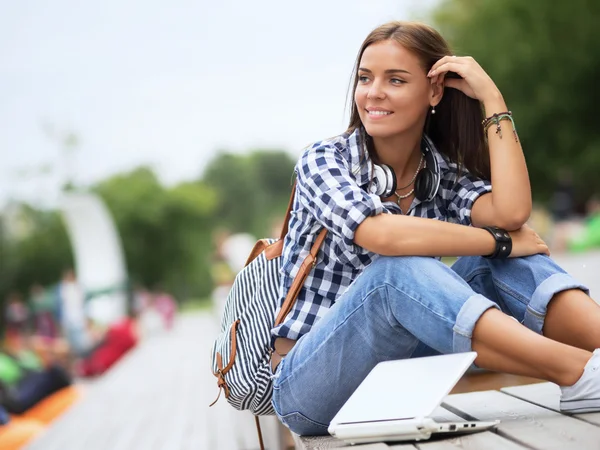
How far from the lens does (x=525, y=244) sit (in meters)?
2.03

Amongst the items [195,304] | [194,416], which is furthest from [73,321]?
[195,304]

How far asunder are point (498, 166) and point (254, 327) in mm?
775

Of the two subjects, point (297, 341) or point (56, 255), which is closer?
point (297, 341)

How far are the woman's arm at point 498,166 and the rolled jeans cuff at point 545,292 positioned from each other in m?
0.20

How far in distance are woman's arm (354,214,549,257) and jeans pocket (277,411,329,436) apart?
0.45 metres

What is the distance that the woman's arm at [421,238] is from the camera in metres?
1.83

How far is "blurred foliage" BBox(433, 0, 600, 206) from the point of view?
20.2 meters

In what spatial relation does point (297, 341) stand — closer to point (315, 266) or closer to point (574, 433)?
point (315, 266)

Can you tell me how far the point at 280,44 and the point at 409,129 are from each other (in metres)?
60.0

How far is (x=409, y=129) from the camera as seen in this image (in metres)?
2.25

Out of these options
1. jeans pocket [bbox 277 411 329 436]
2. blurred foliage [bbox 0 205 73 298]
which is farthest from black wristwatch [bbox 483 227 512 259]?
blurred foliage [bbox 0 205 73 298]

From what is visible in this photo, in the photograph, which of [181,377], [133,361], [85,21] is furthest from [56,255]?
[85,21]

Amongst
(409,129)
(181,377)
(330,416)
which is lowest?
(181,377)

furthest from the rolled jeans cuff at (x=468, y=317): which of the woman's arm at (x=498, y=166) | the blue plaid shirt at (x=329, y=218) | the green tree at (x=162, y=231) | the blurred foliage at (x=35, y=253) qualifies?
the green tree at (x=162, y=231)
